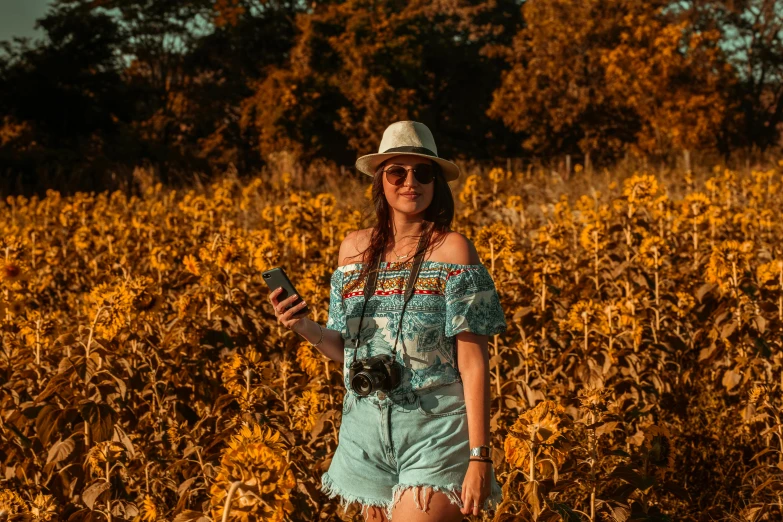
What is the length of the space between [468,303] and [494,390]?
5.28 ft

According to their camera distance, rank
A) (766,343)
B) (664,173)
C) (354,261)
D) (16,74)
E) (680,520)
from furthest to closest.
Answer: (16,74)
(664,173)
(766,343)
(680,520)
(354,261)

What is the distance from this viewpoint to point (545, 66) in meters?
21.4

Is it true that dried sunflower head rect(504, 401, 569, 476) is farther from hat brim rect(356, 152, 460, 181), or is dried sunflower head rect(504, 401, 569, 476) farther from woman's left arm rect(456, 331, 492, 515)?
hat brim rect(356, 152, 460, 181)

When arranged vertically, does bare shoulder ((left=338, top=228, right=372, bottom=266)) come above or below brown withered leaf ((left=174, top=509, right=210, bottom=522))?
above

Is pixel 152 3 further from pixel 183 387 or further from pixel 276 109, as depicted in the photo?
pixel 183 387

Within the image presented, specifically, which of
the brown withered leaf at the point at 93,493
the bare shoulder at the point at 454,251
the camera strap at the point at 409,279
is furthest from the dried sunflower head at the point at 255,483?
the brown withered leaf at the point at 93,493

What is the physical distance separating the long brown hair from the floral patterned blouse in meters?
0.07

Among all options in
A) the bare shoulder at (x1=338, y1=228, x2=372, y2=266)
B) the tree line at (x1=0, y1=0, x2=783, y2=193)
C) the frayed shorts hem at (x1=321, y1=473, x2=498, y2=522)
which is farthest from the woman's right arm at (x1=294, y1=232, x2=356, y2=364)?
the tree line at (x1=0, y1=0, x2=783, y2=193)

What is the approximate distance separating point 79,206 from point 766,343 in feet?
18.7

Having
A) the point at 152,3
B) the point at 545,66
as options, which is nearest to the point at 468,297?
the point at 545,66

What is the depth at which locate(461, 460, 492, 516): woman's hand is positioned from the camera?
7.59ft

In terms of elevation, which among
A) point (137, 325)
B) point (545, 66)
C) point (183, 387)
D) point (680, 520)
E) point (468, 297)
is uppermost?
point (545, 66)

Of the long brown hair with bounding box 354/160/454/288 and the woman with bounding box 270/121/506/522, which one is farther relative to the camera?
the long brown hair with bounding box 354/160/454/288

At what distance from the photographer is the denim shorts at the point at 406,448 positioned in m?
2.38
